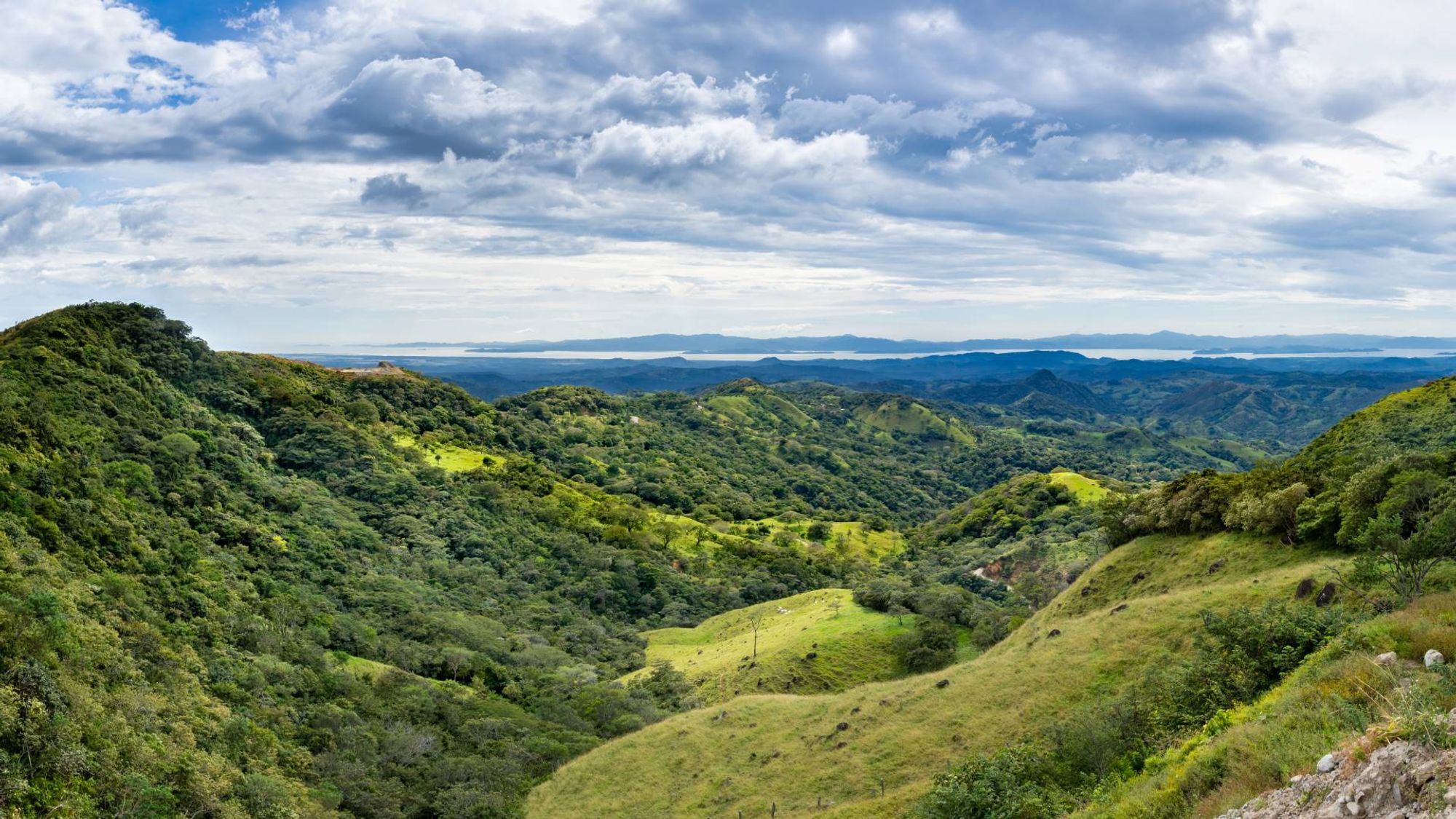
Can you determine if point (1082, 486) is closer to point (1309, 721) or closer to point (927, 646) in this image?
point (927, 646)

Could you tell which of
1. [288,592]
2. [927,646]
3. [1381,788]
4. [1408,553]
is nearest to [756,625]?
[927,646]

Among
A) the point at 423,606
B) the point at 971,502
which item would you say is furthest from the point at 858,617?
the point at 971,502

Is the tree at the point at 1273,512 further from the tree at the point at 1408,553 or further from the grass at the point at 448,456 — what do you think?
the grass at the point at 448,456

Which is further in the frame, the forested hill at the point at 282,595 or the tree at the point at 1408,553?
the forested hill at the point at 282,595

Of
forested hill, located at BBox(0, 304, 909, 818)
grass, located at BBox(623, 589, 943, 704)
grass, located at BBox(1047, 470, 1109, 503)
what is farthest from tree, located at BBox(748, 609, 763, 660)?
grass, located at BBox(1047, 470, 1109, 503)

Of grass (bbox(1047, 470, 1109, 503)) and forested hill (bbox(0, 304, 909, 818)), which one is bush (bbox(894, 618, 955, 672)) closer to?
forested hill (bbox(0, 304, 909, 818))

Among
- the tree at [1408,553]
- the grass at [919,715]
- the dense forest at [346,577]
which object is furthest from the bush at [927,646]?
the tree at [1408,553]
